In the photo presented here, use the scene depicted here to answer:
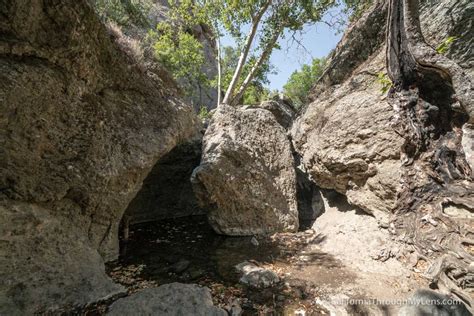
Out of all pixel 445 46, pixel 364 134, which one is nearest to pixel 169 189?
pixel 364 134

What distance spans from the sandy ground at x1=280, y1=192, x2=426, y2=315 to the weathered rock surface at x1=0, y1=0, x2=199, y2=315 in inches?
132

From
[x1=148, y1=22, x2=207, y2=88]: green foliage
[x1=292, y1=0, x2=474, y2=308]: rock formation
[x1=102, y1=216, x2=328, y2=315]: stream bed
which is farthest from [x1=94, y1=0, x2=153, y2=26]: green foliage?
[x1=292, y1=0, x2=474, y2=308]: rock formation

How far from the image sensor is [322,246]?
5672 mm

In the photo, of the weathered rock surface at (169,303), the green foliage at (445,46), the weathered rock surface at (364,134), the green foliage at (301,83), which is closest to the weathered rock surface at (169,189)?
the weathered rock surface at (364,134)

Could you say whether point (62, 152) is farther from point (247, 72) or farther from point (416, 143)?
point (247, 72)

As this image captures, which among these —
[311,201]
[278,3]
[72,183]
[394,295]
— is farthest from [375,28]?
[72,183]

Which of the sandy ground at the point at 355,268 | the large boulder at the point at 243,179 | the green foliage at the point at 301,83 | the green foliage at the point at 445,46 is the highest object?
the green foliage at the point at 301,83

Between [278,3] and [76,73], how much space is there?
1099 centimetres

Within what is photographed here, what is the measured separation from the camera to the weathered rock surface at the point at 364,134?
5.56m

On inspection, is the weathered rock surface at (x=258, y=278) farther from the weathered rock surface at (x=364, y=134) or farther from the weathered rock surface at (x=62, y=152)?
the weathered rock surface at (x=364, y=134)

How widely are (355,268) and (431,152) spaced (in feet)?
9.13

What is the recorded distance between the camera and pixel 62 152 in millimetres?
4219

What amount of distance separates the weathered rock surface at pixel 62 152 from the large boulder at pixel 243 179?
1.57 m

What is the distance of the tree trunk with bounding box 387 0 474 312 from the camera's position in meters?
4.00
